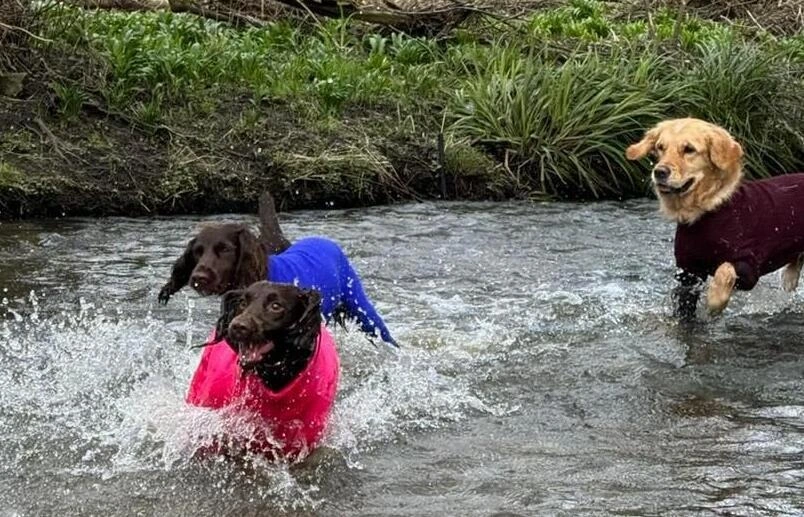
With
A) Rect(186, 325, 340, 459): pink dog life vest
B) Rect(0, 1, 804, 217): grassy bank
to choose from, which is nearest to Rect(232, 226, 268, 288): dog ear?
Rect(186, 325, 340, 459): pink dog life vest

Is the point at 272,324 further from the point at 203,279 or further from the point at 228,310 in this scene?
the point at 203,279

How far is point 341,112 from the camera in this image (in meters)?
11.9

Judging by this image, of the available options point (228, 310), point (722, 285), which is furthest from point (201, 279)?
point (722, 285)

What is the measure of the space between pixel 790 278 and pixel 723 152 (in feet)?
3.88

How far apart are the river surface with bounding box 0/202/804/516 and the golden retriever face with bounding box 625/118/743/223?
729mm

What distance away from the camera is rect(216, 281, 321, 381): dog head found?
14.3 ft

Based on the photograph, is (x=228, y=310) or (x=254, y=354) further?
(x=228, y=310)

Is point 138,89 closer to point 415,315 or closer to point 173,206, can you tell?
point 173,206

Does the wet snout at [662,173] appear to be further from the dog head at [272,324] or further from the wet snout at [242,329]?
the wet snout at [242,329]

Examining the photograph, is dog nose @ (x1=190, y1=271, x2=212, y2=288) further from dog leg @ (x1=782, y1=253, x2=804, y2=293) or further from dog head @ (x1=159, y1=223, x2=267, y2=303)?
dog leg @ (x1=782, y1=253, x2=804, y2=293)

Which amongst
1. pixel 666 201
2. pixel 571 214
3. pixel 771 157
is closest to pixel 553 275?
pixel 666 201

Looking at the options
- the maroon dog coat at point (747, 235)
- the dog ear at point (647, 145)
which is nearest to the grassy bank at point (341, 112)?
the dog ear at point (647, 145)

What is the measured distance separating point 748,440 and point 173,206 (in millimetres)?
6366

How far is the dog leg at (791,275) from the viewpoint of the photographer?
25.6 feet
